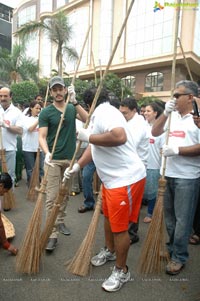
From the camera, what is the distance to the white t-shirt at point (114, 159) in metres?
2.40

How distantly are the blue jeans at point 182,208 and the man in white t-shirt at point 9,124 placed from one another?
2630 millimetres

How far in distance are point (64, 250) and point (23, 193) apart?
8.17ft

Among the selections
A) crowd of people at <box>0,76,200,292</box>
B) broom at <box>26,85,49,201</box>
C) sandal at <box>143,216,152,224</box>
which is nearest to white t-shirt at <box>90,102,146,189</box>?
crowd of people at <box>0,76,200,292</box>

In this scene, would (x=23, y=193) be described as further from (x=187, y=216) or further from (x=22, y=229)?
(x=187, y=216)

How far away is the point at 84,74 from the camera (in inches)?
965

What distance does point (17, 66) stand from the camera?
23781 millimetres

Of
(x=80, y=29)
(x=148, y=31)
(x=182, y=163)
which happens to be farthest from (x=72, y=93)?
Result: (x=80, y=29)

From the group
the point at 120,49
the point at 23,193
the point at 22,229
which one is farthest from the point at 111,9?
the point at 22,229

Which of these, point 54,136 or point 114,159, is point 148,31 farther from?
point 114,159

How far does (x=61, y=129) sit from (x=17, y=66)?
22.4 meters

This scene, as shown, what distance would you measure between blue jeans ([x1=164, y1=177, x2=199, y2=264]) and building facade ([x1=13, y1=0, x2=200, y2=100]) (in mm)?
16299

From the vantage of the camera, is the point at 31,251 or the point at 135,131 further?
the point at 135,131

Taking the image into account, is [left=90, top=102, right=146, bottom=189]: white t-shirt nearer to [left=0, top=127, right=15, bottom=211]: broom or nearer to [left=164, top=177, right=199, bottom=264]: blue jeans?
[left=164, top=177, right=199, bottom=264]: blue jeans

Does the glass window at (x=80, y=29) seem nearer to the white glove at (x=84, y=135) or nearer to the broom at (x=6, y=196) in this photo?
the broom at (x=6, y=196)
